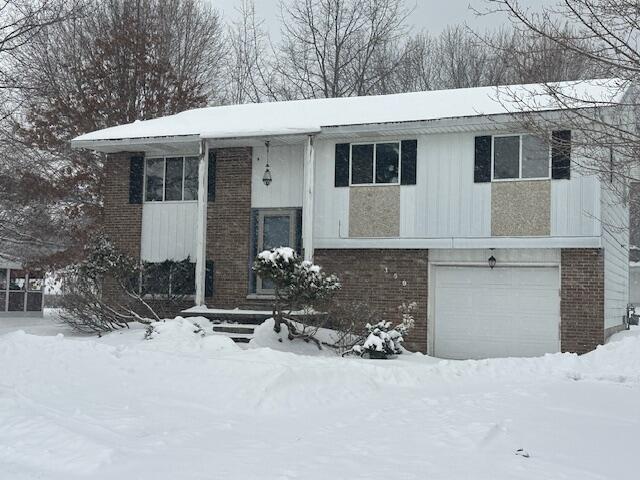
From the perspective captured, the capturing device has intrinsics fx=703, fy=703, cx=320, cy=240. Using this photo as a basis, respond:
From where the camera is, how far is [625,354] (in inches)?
470

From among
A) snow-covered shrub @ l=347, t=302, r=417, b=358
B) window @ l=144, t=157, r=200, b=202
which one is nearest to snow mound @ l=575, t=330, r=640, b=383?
snow-covered shrub @ l=347, t=302, r=417, b=358

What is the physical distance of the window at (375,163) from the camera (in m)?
15.6

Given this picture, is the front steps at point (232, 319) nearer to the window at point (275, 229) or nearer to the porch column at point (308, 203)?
the window at point (275, 229)

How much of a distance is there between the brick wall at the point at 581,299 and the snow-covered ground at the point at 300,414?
123cm

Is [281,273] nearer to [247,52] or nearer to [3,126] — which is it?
[3,126]

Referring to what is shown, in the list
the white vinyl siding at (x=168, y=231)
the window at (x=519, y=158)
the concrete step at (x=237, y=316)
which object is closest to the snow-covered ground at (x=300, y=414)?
the concrete step at (x=237, y=316)

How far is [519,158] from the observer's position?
47.6 ft

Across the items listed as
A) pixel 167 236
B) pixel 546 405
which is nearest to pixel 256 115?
pixel 167 236

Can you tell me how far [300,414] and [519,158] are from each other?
8.52m

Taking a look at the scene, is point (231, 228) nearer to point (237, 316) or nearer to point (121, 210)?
point (237, 316)

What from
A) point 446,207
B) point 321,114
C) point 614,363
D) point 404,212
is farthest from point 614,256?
point 321,114

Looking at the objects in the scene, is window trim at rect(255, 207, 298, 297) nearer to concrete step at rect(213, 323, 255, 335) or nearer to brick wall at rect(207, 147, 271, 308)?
brick wall at rect(207, 147, 271, 308)

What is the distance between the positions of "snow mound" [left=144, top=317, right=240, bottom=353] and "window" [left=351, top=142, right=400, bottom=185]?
482cm

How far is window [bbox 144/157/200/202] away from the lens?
1759cm
